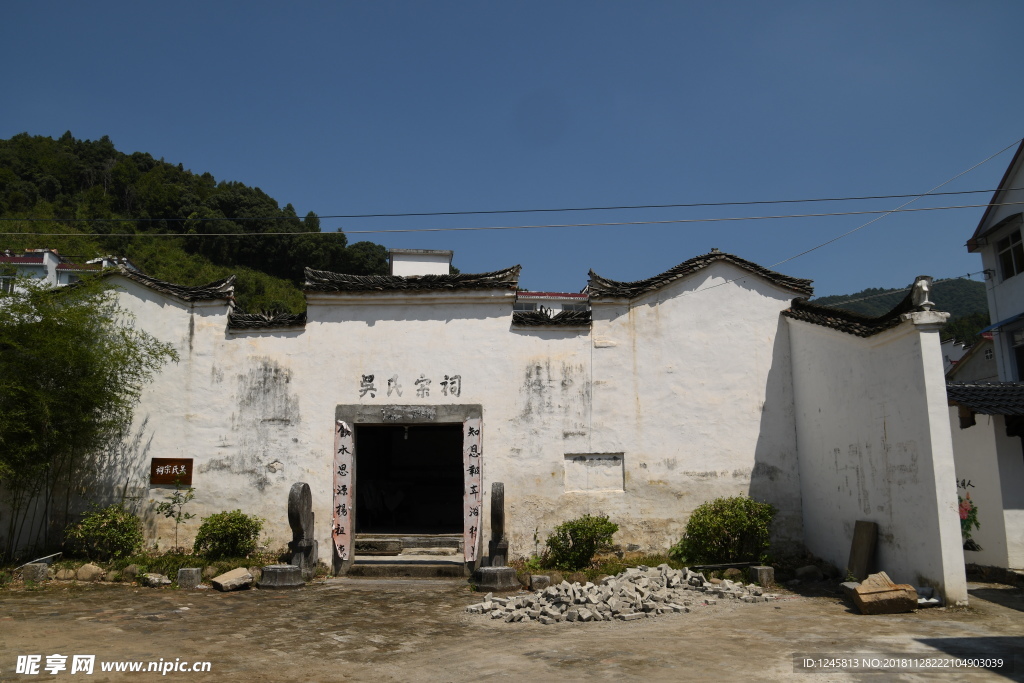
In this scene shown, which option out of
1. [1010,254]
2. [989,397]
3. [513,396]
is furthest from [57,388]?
[1010,254]

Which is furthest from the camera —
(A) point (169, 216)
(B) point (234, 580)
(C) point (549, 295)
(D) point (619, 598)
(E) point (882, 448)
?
(A) point (169, 216)

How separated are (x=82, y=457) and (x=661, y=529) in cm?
861

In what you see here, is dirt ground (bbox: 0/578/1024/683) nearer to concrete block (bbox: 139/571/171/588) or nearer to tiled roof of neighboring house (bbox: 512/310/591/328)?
concrete block (bbox: 139/571/171/588)

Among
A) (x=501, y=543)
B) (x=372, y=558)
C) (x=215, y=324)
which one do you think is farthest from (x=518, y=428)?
(x=215, y=324)

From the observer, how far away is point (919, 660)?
5.34 metres

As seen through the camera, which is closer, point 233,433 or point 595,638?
point 595,638

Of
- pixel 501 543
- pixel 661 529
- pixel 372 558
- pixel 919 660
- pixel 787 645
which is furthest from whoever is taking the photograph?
pixel 372 558

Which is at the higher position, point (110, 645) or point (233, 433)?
point (233, 433)

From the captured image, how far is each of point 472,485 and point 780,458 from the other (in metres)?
4.62

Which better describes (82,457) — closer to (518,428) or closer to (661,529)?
(518,428)

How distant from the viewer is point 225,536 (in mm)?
9547

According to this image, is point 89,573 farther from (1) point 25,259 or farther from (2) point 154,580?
(1) point 25,259

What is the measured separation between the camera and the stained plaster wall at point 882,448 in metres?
7.23

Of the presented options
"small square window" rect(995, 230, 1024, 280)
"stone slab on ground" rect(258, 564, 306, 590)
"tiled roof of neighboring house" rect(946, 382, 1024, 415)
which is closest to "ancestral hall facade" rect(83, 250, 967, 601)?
"stone slab on ground" rect(258, 564, 306, 590)
